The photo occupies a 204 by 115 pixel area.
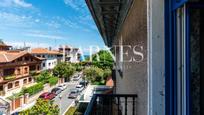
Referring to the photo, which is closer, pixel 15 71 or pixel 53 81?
pixel 15 71

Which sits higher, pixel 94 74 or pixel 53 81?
pixel 94 74

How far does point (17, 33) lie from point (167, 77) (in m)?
32.6

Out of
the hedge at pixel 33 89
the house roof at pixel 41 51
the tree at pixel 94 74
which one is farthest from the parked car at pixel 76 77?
the hedge at pixel 33 89

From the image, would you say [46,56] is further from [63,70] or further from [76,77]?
[76,77]

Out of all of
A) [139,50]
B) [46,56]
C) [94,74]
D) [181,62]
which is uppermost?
[46,56]

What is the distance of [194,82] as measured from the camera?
142 cm

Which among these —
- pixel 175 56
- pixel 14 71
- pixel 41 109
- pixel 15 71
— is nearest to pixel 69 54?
pixel 15 71

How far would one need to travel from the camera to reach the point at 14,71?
19.7 metres

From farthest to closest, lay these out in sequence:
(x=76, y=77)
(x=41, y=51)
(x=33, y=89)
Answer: (x=41, y=51), (x=76, y=77), (x=33, y=89)

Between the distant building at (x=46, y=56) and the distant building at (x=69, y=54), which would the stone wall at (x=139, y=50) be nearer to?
the distant building at (x=46, y=56)

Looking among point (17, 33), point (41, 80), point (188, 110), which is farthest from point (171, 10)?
point (17, 33)

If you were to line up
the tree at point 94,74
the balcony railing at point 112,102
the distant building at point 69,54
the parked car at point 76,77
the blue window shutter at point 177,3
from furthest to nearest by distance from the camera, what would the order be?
1. the distant building at point 69,54
2. the parked car at point 76,77
3. the tree at point 94,74
4. the balcony railing at point 112,102
5. the blue window shutter at point 177,3

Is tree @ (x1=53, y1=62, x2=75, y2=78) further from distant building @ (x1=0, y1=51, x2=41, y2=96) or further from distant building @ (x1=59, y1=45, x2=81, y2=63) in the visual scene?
distant building @ (x1=59, y1=45, x2=81, y2=63)

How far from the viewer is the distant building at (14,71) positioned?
17672 millimetres
